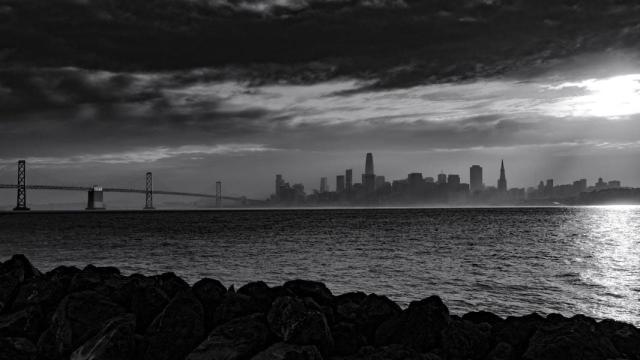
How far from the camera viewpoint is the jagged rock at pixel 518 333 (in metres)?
9.55

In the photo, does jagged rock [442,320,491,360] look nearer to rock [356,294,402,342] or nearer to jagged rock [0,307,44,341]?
rock [356,294,402,342]

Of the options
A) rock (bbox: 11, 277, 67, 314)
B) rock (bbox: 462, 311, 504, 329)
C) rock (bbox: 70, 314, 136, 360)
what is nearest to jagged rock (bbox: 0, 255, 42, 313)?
rock (bbox: 11, 277, 67, 314)

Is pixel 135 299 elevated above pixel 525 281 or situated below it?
above

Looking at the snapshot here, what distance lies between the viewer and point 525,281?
25.1 meters

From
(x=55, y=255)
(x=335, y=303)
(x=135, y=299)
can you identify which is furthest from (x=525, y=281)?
(x=55, y=255)

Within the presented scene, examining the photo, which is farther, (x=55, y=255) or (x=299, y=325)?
(x=55, y=255)

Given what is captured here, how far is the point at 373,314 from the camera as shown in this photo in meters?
10.7

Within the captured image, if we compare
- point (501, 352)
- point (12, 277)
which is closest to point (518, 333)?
point (501, 352)

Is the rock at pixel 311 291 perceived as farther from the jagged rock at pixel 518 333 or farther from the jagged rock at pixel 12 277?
the jagged rock at pixel 12 277

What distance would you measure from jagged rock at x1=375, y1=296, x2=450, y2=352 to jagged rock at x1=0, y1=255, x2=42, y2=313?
9.51m

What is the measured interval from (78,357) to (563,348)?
7.65 m

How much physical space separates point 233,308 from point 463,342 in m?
4.48

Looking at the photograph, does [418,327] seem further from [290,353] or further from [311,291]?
[311,291]

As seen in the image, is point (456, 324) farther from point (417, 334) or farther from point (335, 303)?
point (335, 303)
